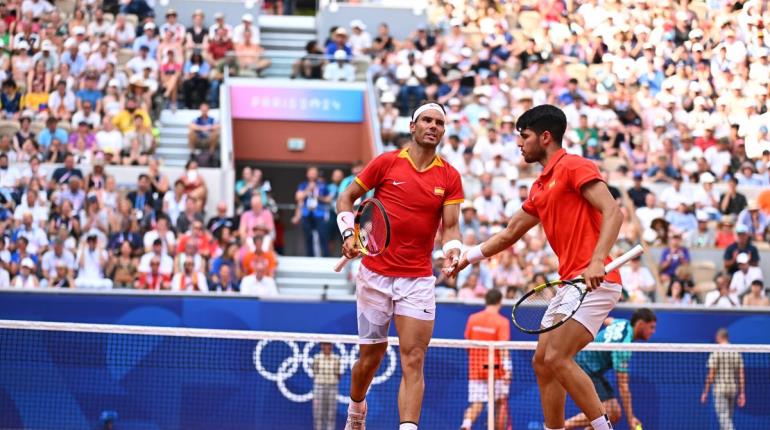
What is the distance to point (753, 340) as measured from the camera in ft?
59.1

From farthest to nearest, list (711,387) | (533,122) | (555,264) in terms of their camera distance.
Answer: (555,264) → (711,387) → (533,122)

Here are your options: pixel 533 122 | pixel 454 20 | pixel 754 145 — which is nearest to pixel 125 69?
pixel 454 20

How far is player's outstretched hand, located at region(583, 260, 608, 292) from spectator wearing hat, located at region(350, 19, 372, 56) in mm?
20333

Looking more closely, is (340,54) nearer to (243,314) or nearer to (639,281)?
(639,281)

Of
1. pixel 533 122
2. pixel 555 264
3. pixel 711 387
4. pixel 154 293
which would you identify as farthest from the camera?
pixel 555 264

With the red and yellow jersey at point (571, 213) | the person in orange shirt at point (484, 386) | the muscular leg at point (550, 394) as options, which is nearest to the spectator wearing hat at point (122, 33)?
the person in orange shirt at point (484, 386)

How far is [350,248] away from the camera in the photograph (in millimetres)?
9672

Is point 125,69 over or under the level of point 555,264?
over

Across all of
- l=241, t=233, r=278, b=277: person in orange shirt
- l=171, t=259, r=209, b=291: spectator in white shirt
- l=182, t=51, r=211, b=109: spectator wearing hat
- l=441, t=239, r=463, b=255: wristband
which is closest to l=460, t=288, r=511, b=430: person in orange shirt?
l=441, t=239, r=463, b=255: wristband

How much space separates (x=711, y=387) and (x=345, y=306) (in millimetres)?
5168

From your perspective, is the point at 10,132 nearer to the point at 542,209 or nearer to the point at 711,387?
the point at 711,387

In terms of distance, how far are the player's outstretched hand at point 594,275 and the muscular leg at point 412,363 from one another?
5.86 feet

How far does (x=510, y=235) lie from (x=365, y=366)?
168cm

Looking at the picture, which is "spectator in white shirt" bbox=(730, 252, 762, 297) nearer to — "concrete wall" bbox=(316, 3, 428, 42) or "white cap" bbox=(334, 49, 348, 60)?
"white cap" bbox=(334, 49, 348, 60)
